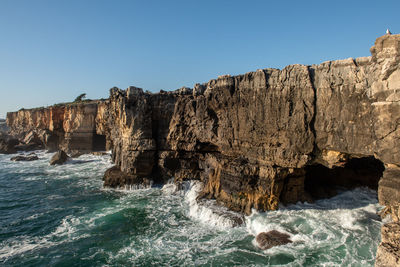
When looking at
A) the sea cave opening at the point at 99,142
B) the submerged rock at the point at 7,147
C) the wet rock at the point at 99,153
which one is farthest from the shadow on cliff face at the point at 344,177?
the submerged rock at the point at 7,147

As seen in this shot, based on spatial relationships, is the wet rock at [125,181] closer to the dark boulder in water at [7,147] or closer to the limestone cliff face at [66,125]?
the limestone cliff face at [66,125]

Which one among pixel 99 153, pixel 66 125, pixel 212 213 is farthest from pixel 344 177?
pixel 66 125

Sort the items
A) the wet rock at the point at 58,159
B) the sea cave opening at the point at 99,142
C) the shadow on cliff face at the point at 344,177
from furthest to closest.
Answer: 1. the sea cave opening at the point at 99,142
2. the wet rock at the point at 58,159
3. the shadow on cliff face at the point at 344,177

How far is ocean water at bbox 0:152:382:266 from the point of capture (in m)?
12.1

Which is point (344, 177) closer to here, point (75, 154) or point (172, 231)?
point (172, 231)

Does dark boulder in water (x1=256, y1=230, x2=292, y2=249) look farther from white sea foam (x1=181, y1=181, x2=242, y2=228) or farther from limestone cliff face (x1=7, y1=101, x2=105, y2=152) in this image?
limestone cliff face (x1=7, y1=101, x2=105, y2=152)

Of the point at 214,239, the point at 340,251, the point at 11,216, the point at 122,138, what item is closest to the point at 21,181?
the point at 11,216

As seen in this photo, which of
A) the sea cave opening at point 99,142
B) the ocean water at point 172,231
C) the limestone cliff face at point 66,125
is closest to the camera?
the ocean water at point 172,231

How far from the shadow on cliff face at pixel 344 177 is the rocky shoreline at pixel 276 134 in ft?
0.25

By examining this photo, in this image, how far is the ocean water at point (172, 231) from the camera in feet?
39.6

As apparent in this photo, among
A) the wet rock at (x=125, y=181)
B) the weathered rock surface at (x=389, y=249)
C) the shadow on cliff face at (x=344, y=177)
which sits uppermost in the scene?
the weathered rock surface at (x=389, y=249)

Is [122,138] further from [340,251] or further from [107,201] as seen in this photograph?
[340,251]

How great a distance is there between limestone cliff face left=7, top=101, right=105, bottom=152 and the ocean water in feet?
80.3

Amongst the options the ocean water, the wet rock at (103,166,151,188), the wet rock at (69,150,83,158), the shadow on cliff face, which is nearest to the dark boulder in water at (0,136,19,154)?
the wet rock at (69,150,83,158)
